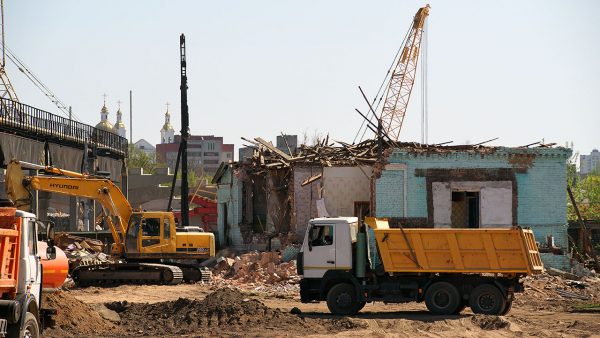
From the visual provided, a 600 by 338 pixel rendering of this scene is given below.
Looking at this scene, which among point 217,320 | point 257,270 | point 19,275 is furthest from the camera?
point 257,270

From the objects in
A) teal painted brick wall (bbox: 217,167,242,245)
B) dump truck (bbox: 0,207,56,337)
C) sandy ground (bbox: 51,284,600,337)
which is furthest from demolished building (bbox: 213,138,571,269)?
dump truck (bbox: 0,207,56,337)

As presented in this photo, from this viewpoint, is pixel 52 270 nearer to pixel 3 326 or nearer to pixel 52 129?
pixel 3 326

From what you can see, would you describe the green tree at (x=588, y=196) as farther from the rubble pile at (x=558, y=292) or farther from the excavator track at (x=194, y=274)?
the excavator track at (x=194, y=274)

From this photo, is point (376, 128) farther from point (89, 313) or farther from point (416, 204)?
point (89, 313)

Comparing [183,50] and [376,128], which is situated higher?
[183,50]

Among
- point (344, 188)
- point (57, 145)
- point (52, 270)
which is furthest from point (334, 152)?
point (52, 270)

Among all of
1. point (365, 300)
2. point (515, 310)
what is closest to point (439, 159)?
point (515, 310)

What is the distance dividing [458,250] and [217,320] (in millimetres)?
6032

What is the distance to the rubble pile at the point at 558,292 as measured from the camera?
28719mm

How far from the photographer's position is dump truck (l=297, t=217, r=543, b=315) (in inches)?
957

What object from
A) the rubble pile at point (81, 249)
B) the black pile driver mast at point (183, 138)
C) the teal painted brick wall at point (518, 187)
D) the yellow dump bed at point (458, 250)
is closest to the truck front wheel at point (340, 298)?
the yellow dump bed at point (458, 250)

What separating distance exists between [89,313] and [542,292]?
1477 cm

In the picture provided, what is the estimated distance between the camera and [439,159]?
36.8 meters

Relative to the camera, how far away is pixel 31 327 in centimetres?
1552
